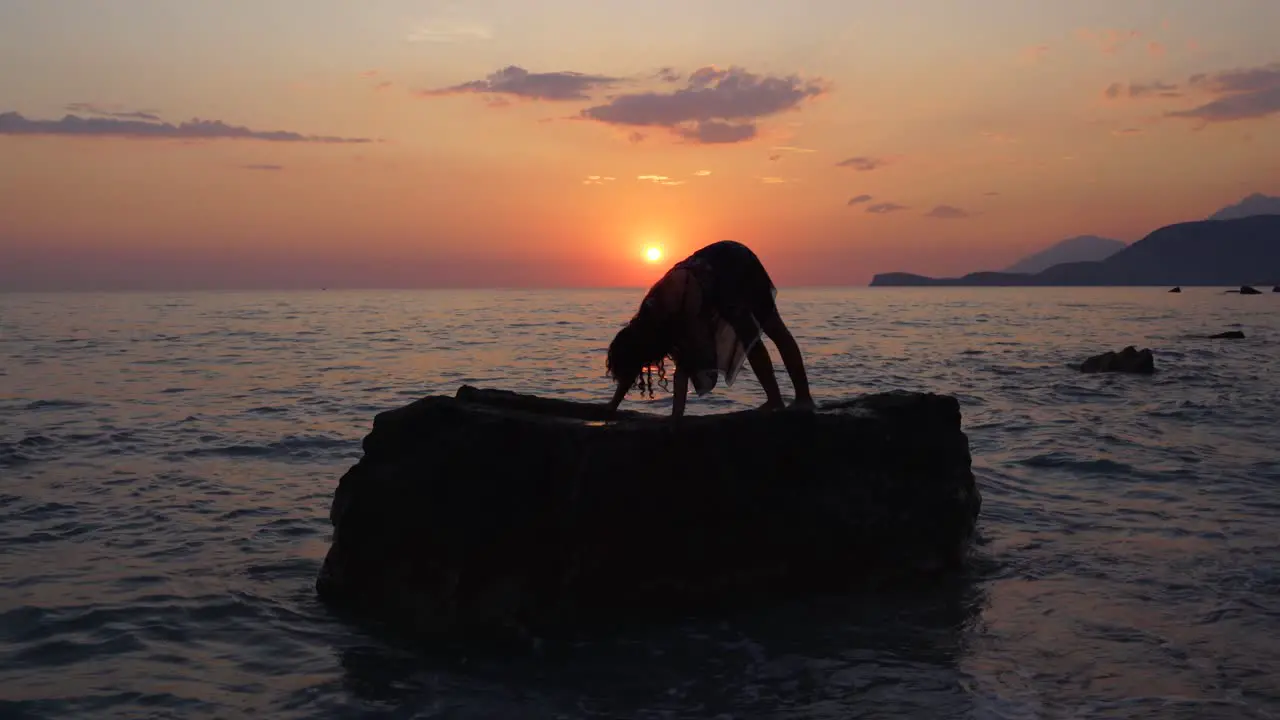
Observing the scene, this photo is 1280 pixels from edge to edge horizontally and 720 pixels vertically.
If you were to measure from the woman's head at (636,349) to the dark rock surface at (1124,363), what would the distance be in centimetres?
1946

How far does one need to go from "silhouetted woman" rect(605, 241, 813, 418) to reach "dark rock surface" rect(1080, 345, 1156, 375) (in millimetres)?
18706

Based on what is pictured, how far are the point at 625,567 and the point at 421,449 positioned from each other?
1.72 m

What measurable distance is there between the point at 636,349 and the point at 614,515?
73.6 inches

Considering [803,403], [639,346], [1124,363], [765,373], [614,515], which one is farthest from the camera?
[1124,363]

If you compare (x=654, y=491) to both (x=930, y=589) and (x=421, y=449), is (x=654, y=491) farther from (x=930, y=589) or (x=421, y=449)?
(x=930, y=589)

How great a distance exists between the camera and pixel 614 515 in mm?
6215

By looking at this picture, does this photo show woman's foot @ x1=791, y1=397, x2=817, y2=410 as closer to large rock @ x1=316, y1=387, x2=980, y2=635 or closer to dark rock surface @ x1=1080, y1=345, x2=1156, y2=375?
large rock @ x1=316, y1=387, x2=980, y2=635

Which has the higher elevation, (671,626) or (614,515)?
(614,515)

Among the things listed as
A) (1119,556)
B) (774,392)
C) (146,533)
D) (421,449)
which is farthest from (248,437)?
(1119,556)

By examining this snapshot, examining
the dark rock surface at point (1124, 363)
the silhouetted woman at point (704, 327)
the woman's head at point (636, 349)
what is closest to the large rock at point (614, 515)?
the silhouetted woman at point (704, 327)

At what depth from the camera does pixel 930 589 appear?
22.8ft

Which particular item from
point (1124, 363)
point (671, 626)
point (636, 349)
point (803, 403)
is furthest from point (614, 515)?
point (1124, 363)

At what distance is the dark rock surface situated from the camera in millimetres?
22875

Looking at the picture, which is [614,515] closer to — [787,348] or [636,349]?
[636,349]
